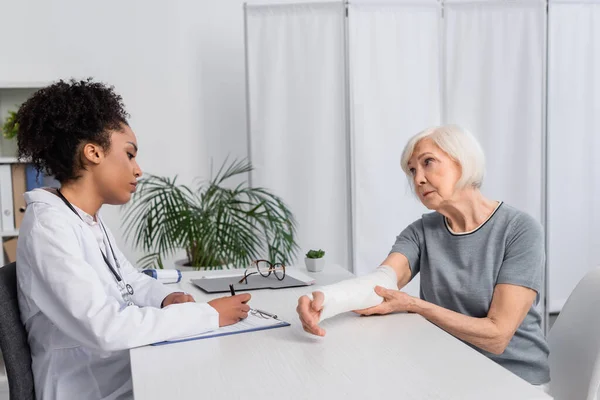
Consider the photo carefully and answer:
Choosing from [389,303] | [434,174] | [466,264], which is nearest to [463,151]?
[434,174]

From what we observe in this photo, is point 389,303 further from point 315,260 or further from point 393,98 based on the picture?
point 393,98

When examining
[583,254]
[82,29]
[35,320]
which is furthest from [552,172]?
[35,320]

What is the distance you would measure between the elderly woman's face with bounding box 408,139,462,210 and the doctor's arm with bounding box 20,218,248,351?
2.29 feet

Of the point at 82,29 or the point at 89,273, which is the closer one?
the point at 89,273

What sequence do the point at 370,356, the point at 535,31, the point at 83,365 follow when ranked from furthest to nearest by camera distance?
the point at 535,31 → the point at 83,365 → the point at 370,356

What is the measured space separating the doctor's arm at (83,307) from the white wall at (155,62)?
253 centimetres

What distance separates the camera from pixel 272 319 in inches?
62.7

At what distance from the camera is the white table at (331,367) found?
3.69 feet

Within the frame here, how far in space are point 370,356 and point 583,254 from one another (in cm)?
290

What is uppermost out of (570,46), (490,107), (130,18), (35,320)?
(130,18)

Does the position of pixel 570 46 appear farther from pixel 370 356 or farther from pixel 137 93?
pixel 370 356

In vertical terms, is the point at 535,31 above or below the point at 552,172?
above

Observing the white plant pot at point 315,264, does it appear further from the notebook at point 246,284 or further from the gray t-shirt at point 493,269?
the gray t-shirt at point 493,269

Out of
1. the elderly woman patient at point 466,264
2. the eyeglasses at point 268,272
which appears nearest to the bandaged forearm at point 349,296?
the elderly woman patient at point 466,264
